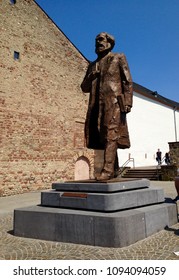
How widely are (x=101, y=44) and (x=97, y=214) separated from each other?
3187 mm

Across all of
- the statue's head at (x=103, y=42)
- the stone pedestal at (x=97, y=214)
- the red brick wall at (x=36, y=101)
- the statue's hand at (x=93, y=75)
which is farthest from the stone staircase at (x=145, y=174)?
the statue's head at (x=103, y=42)

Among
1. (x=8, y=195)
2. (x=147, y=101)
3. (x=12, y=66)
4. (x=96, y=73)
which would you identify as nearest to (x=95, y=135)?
(x=96, y=73)

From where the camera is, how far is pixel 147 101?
30.1 meters

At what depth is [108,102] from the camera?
4.95 metres

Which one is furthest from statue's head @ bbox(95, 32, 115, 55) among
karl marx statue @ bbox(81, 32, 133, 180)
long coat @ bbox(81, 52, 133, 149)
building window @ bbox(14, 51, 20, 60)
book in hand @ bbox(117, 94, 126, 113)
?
building window @ bbox(14, 51, 20, 60)

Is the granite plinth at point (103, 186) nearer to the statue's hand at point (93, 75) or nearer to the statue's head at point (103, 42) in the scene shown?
the statue's hand at point (93, 75)

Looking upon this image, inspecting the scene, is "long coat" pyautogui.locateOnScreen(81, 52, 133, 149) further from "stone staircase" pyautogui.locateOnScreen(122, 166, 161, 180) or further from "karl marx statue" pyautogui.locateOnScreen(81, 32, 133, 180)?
"stone staircase" pyautogui.locateOnScreen(122, 166, 161, 180)

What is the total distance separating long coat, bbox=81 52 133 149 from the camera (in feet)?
16.1

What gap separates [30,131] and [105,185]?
9545 mm

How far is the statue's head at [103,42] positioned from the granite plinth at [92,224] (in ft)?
10.0

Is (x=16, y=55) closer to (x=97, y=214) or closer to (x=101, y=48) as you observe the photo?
(x=101, y=48)

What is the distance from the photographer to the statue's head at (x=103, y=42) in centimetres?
516

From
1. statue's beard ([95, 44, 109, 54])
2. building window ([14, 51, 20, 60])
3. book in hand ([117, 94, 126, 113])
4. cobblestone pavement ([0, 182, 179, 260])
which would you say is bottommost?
cobblestone pavement ([0, 182, 179, 260])
